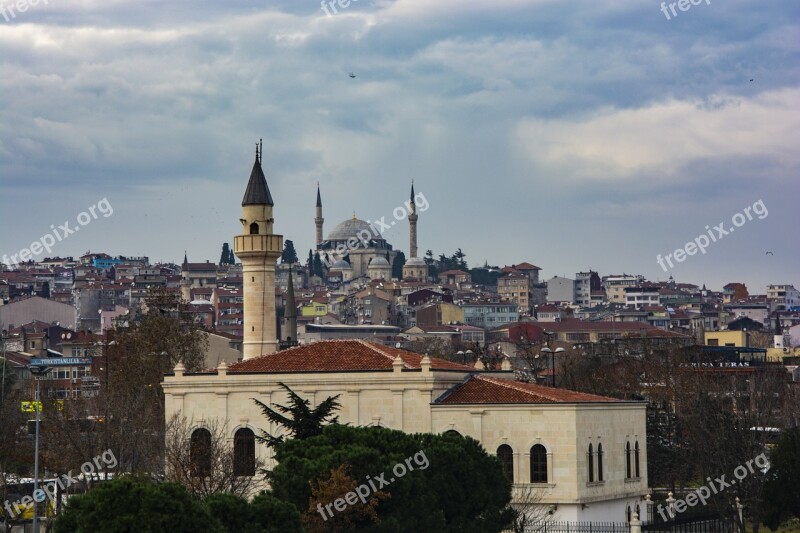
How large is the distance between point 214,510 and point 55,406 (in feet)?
98.5

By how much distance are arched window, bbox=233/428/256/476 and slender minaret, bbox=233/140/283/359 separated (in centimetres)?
1013

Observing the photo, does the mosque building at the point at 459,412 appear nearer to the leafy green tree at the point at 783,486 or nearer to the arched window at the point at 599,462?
the arched window at the point at 599,462

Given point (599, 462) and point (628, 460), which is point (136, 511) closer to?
point (599, 462)

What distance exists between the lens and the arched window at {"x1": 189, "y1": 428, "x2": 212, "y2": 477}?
45069 millimetres

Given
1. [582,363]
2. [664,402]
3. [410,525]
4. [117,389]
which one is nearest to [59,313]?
[582,363]

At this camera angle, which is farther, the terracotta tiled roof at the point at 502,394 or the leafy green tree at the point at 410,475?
the terracotta tiled roof at the point at 502,394

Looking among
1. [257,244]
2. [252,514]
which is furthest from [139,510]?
[257,244]

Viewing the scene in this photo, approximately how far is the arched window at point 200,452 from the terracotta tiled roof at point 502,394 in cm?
652

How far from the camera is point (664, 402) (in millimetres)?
64812

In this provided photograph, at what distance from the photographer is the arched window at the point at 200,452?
45069 mm

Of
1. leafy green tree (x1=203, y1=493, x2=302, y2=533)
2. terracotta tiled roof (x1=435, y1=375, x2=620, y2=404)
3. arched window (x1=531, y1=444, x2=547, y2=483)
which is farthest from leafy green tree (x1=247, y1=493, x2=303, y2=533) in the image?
terracotta tiled roof (x1=435, y1=375, x2=620, y2=404)

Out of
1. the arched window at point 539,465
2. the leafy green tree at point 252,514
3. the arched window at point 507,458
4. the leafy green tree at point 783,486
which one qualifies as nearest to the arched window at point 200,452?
the arched window at point 507,458

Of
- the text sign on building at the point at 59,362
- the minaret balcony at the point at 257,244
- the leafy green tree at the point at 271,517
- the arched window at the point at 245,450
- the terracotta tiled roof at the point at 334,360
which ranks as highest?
the minaret balcony at the point at 257,244

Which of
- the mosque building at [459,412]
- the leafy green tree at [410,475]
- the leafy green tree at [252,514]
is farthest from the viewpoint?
the mosque building at [459,412]
